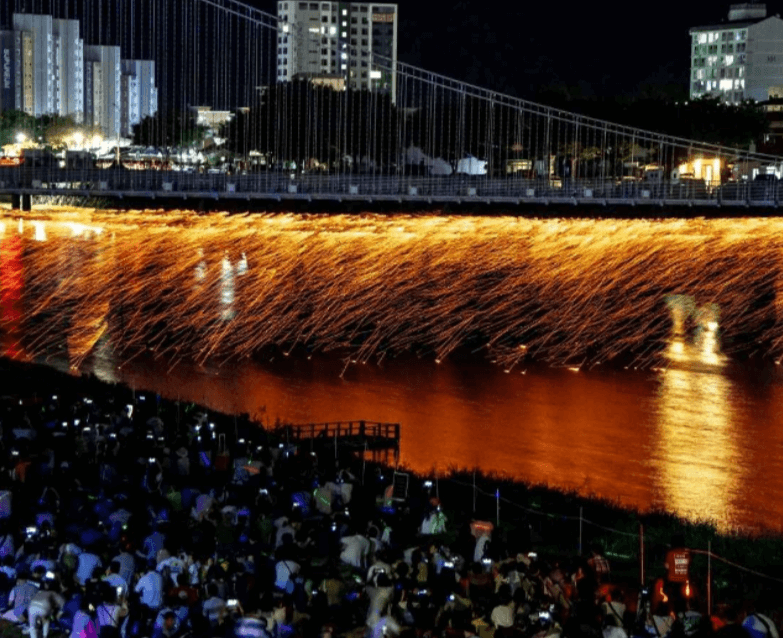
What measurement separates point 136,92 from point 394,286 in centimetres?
13793

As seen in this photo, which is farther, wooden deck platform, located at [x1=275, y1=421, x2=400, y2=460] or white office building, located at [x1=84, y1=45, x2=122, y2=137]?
white office building, located at [x1=84, y1=45, x2=122, y2=137]

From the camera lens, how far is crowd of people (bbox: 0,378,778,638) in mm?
9656

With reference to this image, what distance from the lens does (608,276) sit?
1661 inches

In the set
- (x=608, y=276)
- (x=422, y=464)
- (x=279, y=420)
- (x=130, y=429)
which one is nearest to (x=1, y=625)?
(x=130, y=429)

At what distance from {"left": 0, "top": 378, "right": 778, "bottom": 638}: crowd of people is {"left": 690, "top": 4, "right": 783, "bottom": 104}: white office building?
350 ft

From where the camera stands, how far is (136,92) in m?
172

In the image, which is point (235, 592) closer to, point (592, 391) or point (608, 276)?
point (592, 391)

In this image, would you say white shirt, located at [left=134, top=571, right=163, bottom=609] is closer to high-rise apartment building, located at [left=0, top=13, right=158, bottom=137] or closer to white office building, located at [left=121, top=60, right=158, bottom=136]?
high-rise apartment building, located at [left=0, top=13, right=158, bottom=137]

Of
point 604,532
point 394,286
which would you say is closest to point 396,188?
point 394,286

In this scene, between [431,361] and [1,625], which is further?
[431,361]

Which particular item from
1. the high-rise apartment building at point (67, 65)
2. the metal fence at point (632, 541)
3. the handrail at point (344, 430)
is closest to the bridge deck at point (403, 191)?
the handrail at point (344, 430)

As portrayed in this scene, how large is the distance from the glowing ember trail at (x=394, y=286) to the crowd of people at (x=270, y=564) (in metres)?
15.2

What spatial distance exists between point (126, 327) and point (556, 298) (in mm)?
10899

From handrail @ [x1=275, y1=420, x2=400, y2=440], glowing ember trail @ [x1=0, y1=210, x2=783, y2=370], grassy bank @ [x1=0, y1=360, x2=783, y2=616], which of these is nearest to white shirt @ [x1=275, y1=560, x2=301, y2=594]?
grassy bank @ [x1=0, y1=360, x2=783, y2=616]
